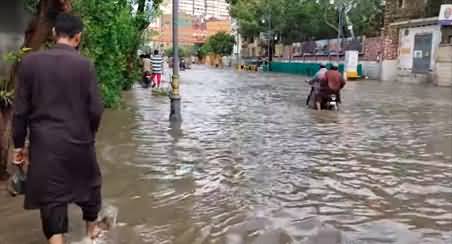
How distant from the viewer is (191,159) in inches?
324

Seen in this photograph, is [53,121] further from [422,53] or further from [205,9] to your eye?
[205,9]

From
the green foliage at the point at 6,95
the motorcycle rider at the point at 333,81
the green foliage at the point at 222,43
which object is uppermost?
the green foliage at the point at 222,43

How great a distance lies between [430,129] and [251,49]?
225 feet

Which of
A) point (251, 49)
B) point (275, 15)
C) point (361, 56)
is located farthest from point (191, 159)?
point (251, 49)

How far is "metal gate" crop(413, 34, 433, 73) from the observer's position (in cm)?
3256

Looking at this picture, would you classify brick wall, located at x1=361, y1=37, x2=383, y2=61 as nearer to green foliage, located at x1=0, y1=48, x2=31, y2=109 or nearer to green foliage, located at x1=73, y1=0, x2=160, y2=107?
green foliage, located at x1=73, y1=0, x2=160, y2=107

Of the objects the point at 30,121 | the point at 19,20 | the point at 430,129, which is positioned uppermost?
the point at 19,20

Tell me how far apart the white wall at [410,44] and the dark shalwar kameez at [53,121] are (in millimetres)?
30681

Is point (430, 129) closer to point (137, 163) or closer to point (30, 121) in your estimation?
point (137, 163)

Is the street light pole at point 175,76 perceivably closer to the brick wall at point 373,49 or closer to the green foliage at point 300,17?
the brick wall at point 373,49

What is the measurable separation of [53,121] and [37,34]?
2.68 metres

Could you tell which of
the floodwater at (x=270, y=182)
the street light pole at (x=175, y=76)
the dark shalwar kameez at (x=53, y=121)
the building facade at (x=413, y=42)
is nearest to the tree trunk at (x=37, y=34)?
the floodwater at (x=270, y=182)

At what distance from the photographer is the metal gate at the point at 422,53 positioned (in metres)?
32.6

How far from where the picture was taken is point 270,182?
22.6 ft
